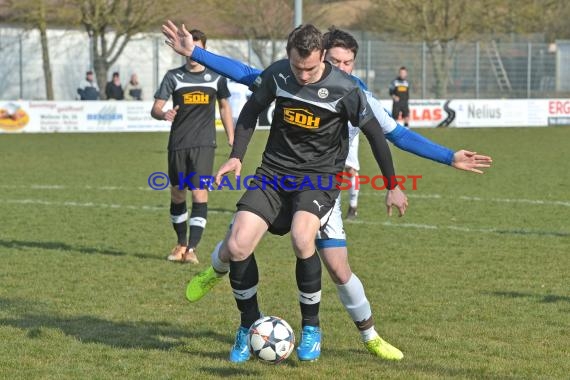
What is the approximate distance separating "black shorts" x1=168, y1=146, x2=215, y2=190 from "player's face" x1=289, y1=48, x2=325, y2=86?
13.7 ft

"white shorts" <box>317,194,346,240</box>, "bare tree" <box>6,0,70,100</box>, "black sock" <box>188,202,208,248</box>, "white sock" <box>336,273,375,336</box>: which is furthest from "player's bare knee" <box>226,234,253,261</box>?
"bare tree" <box>6,0,70,100</box>

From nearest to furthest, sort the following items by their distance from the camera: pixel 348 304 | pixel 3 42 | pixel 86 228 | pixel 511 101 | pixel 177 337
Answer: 1. pixel 348 304
2. pixel 177 337
3. pixel 86 228
4. pixel 511 101
5. pixel 3 42

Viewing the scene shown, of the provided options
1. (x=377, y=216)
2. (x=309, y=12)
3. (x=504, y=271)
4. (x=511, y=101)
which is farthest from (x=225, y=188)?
(x=309, y=12)

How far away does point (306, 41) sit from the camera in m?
5.30

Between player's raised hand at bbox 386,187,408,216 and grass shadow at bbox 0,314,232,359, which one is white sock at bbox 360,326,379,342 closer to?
player's raised hand at bbox 386,187,408,216

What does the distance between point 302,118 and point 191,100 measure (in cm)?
417

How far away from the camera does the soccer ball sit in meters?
5.48

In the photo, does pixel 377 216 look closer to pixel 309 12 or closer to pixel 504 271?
pixel 504 271

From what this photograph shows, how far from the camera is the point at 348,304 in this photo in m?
5.82

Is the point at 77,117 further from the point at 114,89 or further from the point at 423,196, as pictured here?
the point at 423,196

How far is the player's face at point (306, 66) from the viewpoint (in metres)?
5.37

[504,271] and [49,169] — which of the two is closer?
[504,271]

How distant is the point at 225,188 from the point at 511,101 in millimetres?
20051

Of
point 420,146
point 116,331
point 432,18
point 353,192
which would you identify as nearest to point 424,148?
point 420,146
